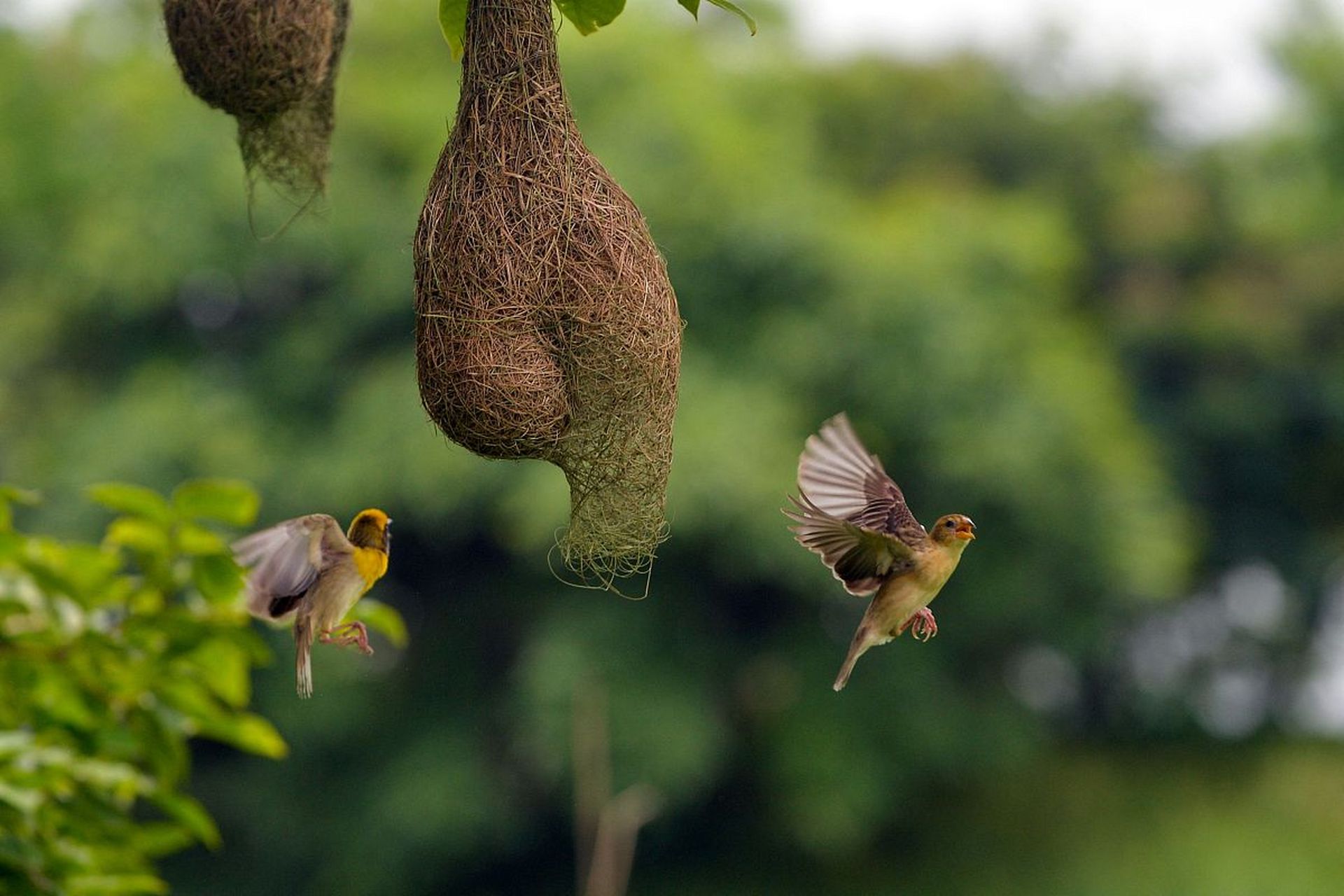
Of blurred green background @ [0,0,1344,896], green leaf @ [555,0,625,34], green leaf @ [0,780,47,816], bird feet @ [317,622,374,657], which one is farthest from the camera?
blurred green background @ [0,0,1344,896]

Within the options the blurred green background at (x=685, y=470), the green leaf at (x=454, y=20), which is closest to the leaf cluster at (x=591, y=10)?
the green leaf at (x=454, y=20)

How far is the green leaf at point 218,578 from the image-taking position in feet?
8.24

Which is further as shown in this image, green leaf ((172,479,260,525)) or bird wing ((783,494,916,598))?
green leaf ((172,479,260,525))

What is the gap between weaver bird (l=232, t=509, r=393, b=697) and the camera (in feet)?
6.70

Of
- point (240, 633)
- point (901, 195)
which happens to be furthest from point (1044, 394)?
point (240, 633)

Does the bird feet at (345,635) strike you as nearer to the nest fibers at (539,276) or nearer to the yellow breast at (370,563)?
the yellow breast at (370,563)

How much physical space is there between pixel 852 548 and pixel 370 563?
1.86 feet

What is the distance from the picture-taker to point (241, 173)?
45.6 feet

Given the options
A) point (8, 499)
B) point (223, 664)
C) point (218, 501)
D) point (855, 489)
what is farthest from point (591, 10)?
point (223, 664)

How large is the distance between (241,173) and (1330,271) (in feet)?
41.1

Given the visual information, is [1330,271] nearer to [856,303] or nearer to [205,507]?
[856,303]

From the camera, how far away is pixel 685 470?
12.7 metres

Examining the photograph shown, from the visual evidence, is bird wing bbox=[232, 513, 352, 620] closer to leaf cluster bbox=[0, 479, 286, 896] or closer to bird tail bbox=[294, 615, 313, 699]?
bird tail bbox=[294, 615, 313, 699]

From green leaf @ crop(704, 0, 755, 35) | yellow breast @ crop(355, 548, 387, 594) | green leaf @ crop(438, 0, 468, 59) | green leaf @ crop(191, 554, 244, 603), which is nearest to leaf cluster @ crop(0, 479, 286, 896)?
green leaf @ crop(191, 554, 244, 603)
